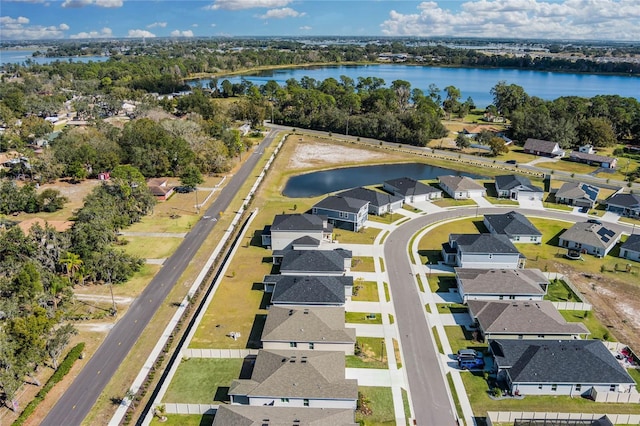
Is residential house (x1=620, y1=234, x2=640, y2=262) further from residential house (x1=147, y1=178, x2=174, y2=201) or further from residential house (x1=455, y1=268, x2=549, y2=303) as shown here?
residential house (x1=147, y1=178, x2=174, y2=201)

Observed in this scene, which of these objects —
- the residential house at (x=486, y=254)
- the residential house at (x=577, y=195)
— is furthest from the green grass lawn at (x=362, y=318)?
the residential house at (x=577, y=195)

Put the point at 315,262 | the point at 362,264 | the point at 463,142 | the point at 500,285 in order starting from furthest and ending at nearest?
the point at 463,142, the point at 362,264, the point at 315,262, the point at 500,285

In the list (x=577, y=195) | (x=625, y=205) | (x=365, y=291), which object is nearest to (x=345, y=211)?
(x=365, y=291)

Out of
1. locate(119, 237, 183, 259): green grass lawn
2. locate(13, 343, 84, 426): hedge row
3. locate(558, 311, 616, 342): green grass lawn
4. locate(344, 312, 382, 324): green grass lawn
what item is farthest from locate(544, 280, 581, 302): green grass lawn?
locate(13, 343, 84, 426): hedge row

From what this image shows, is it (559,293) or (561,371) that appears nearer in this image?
(561,371)

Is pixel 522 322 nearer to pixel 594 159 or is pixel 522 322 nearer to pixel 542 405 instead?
pixel 542 405

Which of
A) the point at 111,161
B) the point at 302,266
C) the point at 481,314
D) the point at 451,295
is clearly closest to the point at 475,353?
the point at 481,314
